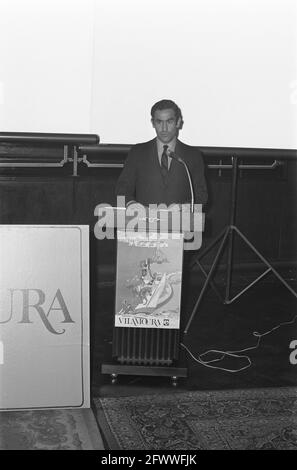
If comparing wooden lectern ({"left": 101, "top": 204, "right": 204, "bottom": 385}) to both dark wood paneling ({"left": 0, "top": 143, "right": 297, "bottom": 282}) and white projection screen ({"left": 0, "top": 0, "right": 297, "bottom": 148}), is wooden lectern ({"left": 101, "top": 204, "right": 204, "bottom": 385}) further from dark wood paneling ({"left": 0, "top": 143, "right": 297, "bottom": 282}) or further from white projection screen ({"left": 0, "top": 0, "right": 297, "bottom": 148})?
dark wood paneling ({"left": 0, "top": 143, "right": 297, "bottom": 282})

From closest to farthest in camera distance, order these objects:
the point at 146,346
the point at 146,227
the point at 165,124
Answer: the point at 146,227
the point at 146,346
the point at 165,124

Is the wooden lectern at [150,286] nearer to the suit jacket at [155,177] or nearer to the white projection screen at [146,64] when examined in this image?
the suit jacket at [155,177]

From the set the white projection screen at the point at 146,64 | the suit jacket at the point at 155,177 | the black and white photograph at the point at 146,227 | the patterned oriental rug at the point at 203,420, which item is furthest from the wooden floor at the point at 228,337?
the white projection screen at the point at 146,64

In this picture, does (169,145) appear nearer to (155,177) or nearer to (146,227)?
(155,177)

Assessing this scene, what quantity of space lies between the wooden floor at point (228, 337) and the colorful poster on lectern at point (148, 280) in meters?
0.16

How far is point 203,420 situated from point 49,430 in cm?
62

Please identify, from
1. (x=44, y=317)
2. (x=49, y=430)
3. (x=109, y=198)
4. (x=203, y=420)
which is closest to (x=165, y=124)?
(x=44, y=317)

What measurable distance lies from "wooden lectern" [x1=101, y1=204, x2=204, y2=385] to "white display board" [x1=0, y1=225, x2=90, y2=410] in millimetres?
330

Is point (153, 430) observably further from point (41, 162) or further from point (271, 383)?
point (41, 162)

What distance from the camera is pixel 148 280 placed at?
3.24 meters

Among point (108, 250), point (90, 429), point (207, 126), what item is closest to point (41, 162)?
point (108, 250)

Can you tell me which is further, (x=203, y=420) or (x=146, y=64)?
(x=146, y=64)

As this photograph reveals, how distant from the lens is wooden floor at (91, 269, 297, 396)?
3.35 metres

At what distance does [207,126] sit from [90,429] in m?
2.17
